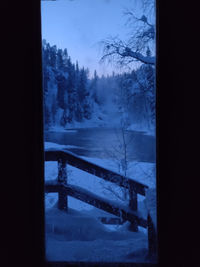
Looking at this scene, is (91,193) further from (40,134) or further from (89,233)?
(40,134)

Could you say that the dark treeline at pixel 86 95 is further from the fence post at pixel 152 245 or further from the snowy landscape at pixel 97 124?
the fence post at pixel 152 245

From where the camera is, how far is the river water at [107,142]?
3.16 metres

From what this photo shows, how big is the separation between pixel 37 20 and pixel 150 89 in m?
2.08

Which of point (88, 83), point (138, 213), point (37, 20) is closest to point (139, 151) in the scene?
→ point (138, 213)

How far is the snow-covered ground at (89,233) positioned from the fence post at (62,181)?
3.5 inches

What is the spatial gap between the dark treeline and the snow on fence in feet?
1.78

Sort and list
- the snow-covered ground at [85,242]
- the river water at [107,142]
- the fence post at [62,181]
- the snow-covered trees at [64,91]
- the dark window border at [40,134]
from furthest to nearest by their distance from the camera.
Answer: the river water at [107,142]
the snow-covered trees at [64,91]
the fence post at [62,181]
the snow-covered ground at [85,242]
the dark window border at [40,134]

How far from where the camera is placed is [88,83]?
9.66ft

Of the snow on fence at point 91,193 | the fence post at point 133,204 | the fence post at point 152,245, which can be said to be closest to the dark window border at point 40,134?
the fence post at point 152,245

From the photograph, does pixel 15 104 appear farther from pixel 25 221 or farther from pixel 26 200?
pixel 25 221

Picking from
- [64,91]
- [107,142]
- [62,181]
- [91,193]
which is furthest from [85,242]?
[64,91]

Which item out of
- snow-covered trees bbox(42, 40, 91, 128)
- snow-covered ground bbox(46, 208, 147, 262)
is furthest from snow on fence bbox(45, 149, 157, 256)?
snow-covered trees bbox(42, 40, 91, 128)

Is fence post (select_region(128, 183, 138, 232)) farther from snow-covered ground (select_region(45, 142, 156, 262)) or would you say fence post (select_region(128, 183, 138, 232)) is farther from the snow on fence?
snow-covered ground (select_region(45, 142, 156, 262))
